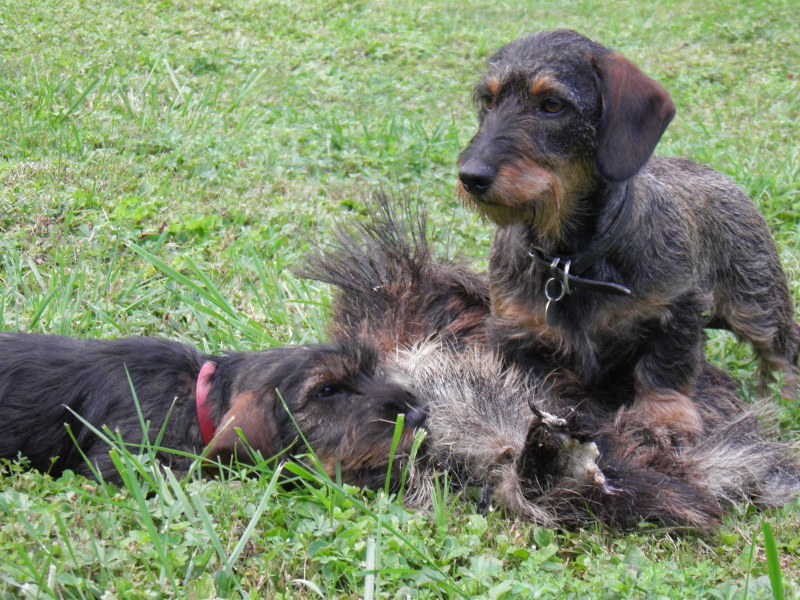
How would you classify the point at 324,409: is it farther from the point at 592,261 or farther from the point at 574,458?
the point at 592,261

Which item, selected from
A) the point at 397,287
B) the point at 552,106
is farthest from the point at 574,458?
the point at 397,287

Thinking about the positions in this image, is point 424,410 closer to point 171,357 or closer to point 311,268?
point 171,357

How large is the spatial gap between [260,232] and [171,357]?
2028 millimetres

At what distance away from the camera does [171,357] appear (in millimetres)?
4246

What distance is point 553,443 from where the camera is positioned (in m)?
3.38

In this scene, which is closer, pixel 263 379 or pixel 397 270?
pixel 263 379

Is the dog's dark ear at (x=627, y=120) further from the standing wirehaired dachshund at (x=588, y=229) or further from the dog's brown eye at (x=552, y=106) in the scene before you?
the dog's brown eye at (x=552, y=106)

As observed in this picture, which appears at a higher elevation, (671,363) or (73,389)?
(73,389)

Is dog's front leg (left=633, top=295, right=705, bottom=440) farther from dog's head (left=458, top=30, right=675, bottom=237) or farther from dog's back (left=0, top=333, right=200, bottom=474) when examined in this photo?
dog's back (left=0, top=333, right=200, bottom=474)

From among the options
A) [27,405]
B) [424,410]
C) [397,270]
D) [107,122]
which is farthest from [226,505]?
[107,122]

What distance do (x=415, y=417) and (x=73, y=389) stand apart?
148 centimetres

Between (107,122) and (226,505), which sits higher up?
(107,122)

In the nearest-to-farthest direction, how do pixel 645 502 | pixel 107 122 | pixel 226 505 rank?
pixel 226 505 < pixel 645 502 < pixel 107 122

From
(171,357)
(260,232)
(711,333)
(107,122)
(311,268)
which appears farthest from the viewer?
(107,122)
